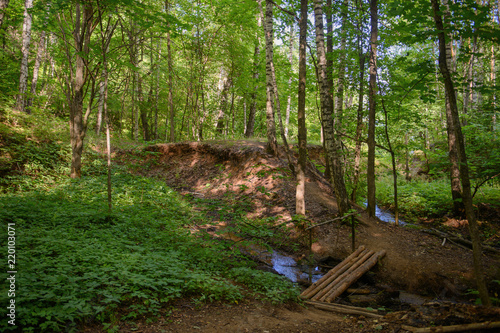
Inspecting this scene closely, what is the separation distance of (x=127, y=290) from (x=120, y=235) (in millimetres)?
2556

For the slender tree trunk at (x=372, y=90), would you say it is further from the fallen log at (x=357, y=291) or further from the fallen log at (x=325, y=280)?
the fallen log at (x=357, y=291)

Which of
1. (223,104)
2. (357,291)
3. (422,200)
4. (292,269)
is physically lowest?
(357,291)

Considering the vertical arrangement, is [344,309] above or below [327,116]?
below

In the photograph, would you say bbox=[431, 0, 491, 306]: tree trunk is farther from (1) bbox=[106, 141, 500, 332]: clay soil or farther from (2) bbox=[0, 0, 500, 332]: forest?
(1) bbox=[106, 141, 500, 332]: clay soil

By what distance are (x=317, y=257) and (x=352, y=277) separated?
1671 mm

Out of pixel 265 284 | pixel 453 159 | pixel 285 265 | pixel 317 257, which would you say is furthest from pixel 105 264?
pixel 453 159

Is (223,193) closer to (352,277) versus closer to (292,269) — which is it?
(292,269)

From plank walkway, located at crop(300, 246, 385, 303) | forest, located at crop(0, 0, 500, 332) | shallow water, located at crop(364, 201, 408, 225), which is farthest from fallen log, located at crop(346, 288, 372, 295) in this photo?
shallow water, located at crop(364, 201, 408, 225)

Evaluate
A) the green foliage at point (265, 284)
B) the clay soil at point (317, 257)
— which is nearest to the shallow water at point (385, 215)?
the clay soil at point (317, 257)

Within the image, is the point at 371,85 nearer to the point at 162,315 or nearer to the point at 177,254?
the point at 177,254

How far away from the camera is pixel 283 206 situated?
10062mm

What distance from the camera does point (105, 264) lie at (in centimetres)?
391

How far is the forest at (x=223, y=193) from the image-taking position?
3.75 m

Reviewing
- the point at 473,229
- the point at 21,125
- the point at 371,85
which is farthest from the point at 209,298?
the point at 21,125
